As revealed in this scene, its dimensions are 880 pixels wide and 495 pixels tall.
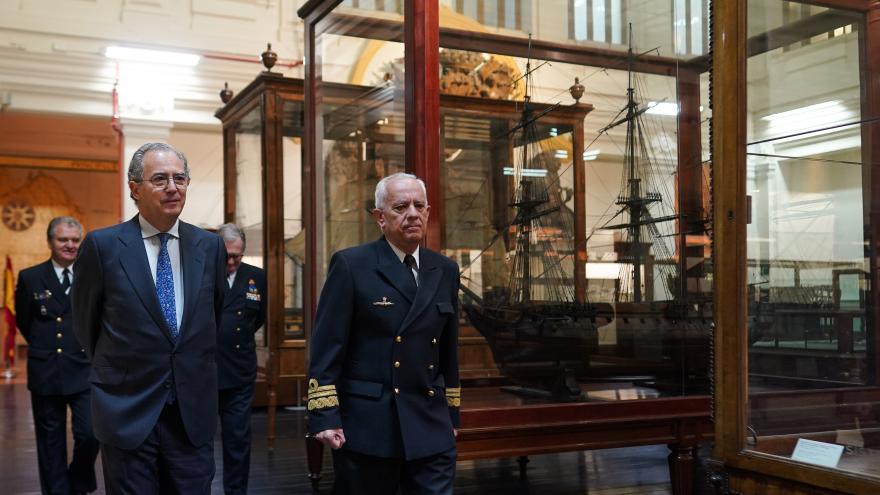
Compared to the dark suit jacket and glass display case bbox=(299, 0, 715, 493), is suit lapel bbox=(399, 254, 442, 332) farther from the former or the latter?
glass display case bbox=(299, 0, 715, 493)

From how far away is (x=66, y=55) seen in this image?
9852 millimetres

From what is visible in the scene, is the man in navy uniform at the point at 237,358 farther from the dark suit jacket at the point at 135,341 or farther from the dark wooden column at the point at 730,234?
the dark wooden column at the point at 730,234

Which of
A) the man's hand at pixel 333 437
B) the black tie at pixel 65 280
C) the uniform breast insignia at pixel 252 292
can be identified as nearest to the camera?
the man's hand at pixel 333 437

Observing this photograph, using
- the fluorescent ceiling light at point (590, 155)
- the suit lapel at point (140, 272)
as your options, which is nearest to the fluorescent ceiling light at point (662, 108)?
the fluorescent ceiling light at point (590, 155)

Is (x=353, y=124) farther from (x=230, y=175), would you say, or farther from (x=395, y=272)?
(x=230, y=175)

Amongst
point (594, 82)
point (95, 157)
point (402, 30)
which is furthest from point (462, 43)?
point (95, 157)

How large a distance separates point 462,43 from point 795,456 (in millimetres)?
2487

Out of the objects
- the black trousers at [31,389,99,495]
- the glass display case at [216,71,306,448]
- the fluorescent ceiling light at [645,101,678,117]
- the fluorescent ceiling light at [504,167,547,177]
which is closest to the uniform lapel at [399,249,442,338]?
the fluorescent ceiling light at [504,167,547,177]

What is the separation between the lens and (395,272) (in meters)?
2.83

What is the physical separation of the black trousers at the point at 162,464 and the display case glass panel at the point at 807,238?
1.56 m

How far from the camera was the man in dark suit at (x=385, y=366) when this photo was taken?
2.73 metres

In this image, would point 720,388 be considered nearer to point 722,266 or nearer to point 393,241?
point 722,266

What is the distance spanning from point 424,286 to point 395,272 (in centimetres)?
10

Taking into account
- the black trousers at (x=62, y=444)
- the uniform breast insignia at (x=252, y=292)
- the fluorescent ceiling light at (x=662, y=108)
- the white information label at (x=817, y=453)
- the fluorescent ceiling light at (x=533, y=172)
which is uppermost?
the fluorescent ceiling light at (x=662, y=108)
